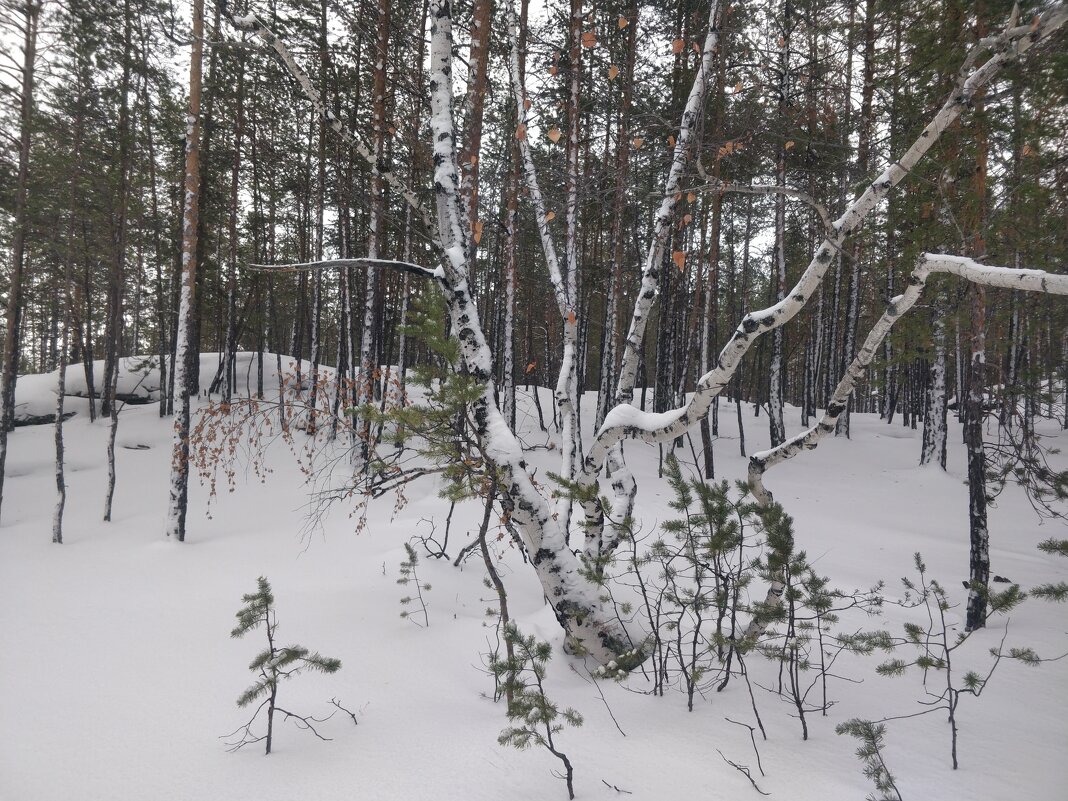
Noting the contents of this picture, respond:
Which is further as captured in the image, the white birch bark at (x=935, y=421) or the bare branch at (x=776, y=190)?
the white birch bark at (x=935, y=421)

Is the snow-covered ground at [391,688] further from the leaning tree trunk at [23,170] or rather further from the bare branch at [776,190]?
the leaning tree trunk at [23,170]

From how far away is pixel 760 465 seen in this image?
3.61m

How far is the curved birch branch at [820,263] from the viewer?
2674mm

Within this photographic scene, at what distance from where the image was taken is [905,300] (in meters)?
3.19

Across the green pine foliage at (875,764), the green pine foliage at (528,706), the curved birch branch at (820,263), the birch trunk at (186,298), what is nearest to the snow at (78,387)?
the birch trunk at (186,298)

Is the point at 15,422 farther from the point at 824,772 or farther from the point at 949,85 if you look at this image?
the point at 949,85

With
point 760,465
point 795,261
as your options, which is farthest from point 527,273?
point 760,465

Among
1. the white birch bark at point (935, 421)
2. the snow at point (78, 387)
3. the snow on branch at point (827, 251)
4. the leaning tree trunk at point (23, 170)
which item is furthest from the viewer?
the snow at point (78, 387)

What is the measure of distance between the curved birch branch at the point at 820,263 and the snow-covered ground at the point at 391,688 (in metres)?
1.63

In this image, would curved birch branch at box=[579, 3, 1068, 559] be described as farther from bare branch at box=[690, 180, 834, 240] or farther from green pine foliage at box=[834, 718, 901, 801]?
green pine foliage at box=[834, 718, 901, 801]

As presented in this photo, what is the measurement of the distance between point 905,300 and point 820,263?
1.92 ft

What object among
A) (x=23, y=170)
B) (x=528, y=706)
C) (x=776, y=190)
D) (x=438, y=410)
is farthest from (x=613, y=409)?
(x=23, y=170)

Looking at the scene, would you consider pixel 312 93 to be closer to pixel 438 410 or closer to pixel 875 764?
pixel 438 410

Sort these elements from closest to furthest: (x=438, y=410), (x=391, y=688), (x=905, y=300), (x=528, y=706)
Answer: (x=528, y=706)
(x=438, y=410)
(x=905, y=300)
(x=391, y=688)
